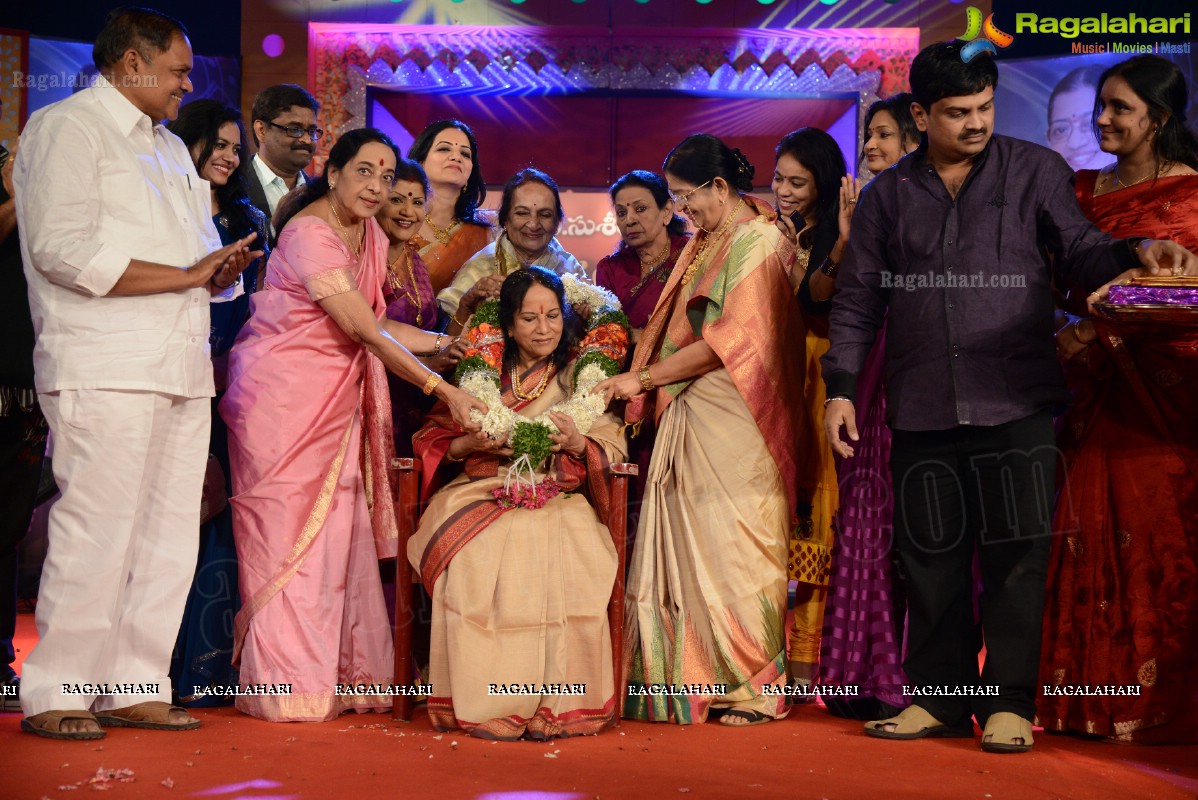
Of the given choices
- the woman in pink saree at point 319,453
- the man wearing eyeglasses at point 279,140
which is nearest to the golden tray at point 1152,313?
the woman in pink saree at point 319,453

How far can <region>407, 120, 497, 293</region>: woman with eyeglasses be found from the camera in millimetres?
5039

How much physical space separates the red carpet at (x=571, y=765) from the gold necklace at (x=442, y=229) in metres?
2.13

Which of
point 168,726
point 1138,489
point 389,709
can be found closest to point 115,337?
point 168,726

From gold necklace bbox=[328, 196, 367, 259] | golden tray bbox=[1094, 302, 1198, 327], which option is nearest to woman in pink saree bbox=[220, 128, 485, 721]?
gold necklace bbox=[328, 196, 367, 259]

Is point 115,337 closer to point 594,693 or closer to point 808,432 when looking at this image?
point 594,693

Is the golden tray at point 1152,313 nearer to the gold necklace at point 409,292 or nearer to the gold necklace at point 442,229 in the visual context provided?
the gold necklace at point 409,292

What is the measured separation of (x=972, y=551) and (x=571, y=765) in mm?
1354

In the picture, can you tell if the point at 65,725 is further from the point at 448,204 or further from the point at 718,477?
the point at 448,204

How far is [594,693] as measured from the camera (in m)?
3.70

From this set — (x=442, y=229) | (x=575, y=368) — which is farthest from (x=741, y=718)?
(x=442, y=229)

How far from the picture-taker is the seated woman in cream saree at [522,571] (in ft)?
12.0

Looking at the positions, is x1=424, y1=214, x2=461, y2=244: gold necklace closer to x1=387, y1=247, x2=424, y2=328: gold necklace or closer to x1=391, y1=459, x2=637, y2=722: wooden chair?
x1=387, y1=247, x2=424, y2=328: gold necklace

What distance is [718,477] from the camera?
4.01 m

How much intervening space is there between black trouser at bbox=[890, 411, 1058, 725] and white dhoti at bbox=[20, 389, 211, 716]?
2246 mm
